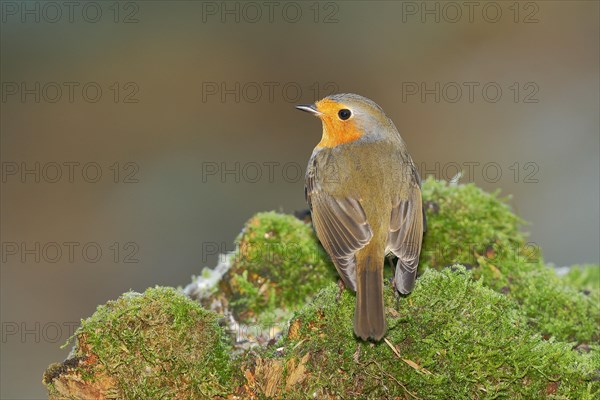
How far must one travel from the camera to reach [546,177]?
42.5 ft

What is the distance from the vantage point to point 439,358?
4234 millimetres

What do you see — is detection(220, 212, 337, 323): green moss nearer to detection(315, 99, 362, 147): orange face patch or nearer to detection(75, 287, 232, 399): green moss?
detection(315, 99, 362, 147): orange face patch

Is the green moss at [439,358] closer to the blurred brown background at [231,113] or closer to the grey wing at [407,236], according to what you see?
the grey wing at [407,236]

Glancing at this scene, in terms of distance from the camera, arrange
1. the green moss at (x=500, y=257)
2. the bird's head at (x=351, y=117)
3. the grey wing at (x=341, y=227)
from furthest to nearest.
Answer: the green moss at (x=500, y=257), the bird's head at (x=351, y=117), the grey wing at (x=341, y=227)

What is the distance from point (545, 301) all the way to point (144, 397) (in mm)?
3630

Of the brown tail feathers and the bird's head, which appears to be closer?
the brown tail feathers

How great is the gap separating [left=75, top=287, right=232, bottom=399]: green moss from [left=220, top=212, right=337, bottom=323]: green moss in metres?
1.86

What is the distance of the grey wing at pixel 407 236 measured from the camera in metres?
4.54

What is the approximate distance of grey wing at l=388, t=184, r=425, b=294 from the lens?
4.54m

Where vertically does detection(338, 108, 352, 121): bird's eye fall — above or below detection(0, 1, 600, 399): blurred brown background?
below

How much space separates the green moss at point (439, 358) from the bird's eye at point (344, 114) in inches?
73.9

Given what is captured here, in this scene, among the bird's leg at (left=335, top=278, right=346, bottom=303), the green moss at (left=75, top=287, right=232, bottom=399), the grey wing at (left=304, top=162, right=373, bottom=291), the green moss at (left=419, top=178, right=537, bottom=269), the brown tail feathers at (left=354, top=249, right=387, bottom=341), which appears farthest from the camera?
the green moss at (left=419, top=178, right=537, bottom=269)

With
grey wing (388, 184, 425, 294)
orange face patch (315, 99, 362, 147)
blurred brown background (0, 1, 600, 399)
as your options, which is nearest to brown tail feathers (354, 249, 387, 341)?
grey wing (388, 184, 425, 294)

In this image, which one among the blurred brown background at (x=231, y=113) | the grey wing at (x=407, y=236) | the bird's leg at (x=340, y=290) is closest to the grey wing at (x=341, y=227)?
the bird's leg at (x=340, y=290)
